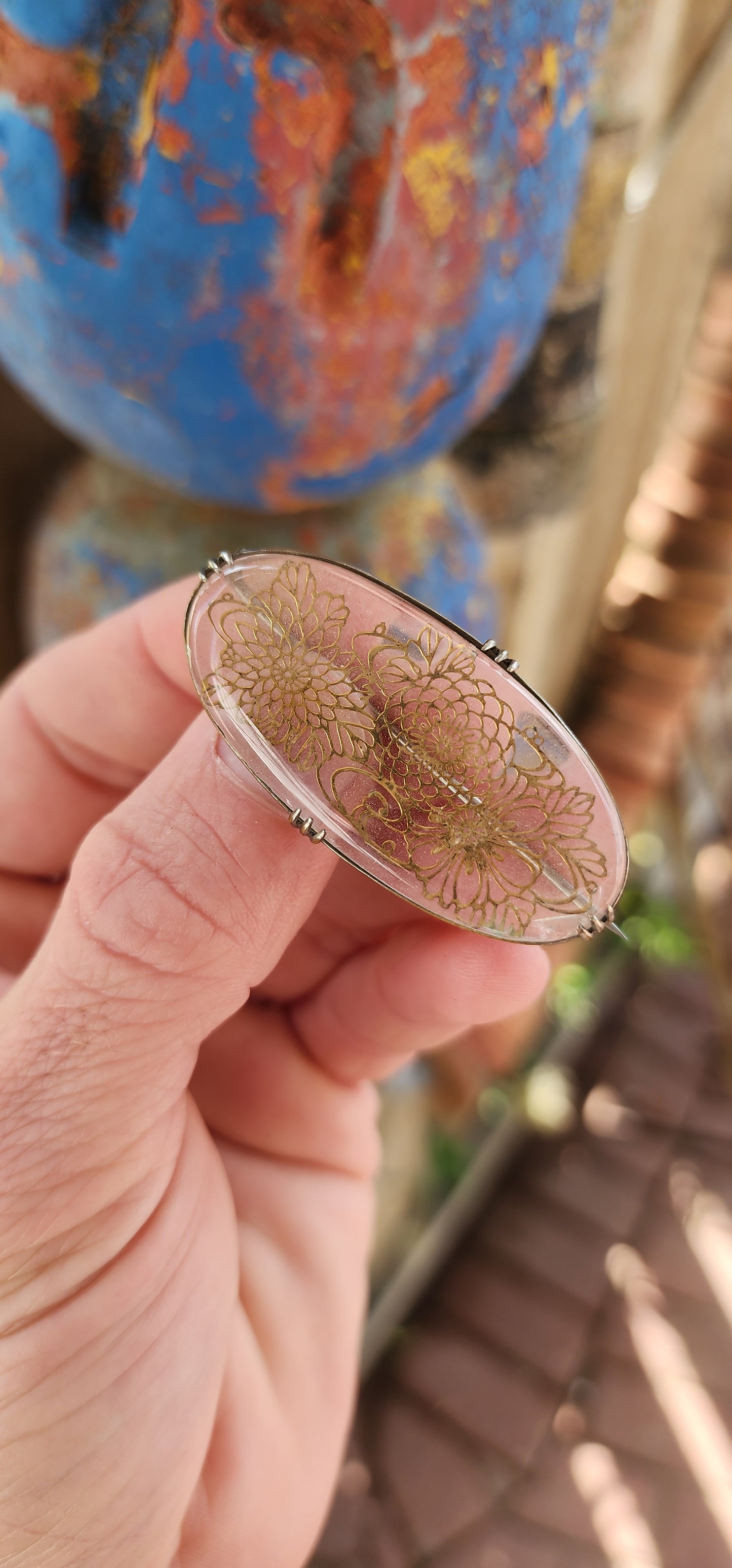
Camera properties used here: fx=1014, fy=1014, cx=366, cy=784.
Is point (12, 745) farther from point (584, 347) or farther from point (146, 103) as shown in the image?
point (584, 347)

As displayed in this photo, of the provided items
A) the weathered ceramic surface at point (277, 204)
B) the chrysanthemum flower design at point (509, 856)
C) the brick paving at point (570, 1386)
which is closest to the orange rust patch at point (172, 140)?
the weathered ceramic surface at point (277, 204)

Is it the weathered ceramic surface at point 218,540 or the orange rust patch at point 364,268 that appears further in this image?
the weathered ceramic surface at point 218,540

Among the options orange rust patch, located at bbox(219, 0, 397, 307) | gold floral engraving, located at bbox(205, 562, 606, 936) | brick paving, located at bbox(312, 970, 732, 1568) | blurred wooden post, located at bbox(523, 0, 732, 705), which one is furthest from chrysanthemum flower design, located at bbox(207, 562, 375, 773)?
brick paving, located at bbox(312, 970, 732, 1568)

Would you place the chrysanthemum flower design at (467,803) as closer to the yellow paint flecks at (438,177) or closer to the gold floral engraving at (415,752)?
the gold floral engraving at (415,752)

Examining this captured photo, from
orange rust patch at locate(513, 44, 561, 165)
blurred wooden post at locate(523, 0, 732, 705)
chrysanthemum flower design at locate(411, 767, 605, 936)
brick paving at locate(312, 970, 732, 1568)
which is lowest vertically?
brick paving at locate(312, 970, 732, 1568)

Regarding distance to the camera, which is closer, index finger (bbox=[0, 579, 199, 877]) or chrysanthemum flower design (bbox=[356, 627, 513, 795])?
chrysanthemum flower design (bbox=[356, 627, 513, 795])

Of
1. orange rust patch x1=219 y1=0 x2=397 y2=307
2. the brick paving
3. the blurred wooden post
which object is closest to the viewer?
orange rust patch x1=219 y1=0 x2=397 y2=307

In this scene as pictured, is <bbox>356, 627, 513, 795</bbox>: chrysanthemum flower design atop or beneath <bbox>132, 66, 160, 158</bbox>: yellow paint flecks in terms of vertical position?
beneath

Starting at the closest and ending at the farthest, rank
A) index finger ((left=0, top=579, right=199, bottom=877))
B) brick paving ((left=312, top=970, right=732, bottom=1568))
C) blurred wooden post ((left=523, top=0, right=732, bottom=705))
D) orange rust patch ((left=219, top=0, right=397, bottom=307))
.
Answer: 1. orange rust patch ((left=219, top=0, right=397, bottom=307))
2. index finger ((left=0, top=579, right=199, bottom=877))
3. blurred wooden post ((left=523, top=0, right=732, bottom=705))
4. brick paving ((left=312, top=970, right=732, bottom=1568))

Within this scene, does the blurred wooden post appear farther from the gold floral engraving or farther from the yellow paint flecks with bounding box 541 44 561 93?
the gold floral engraving
